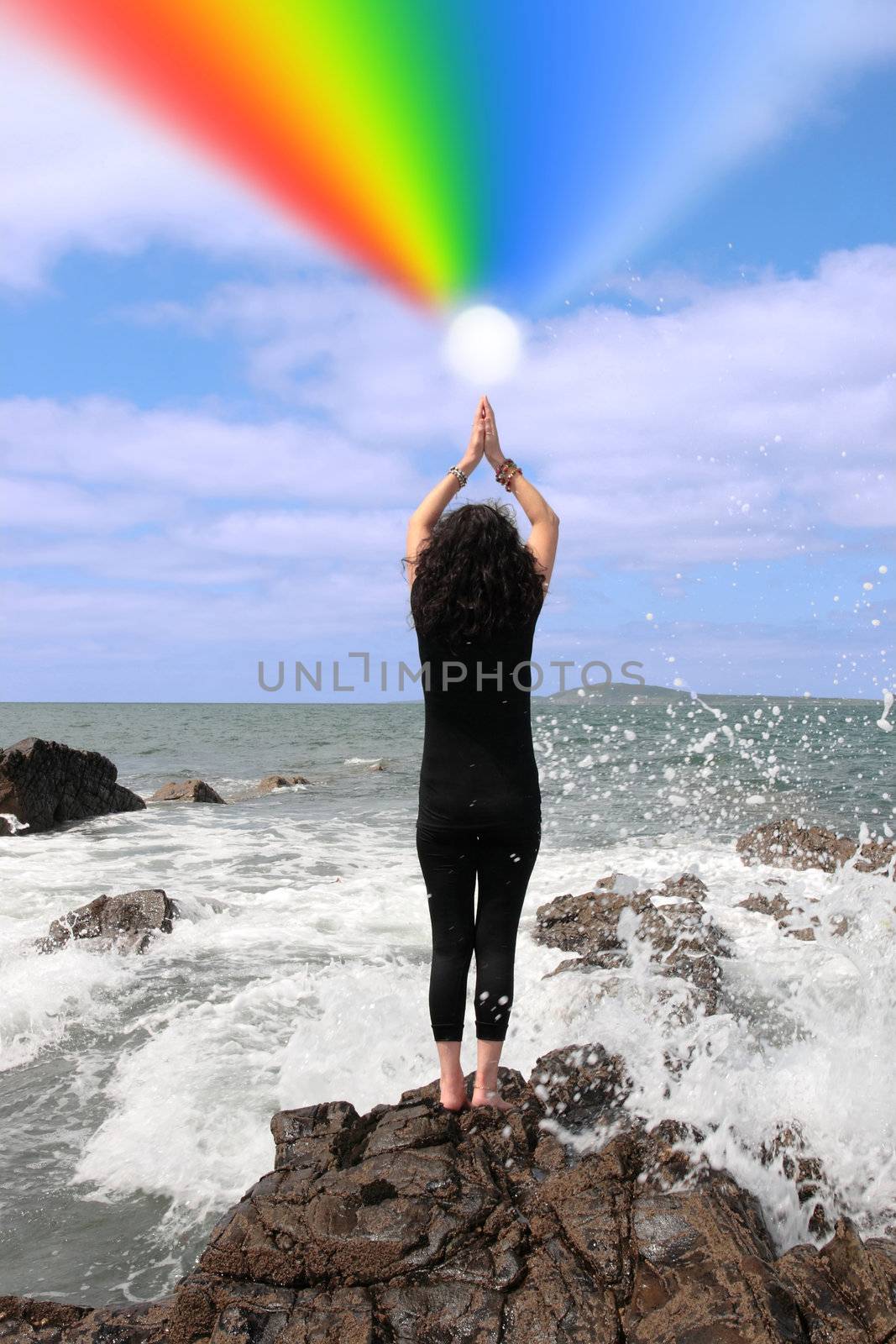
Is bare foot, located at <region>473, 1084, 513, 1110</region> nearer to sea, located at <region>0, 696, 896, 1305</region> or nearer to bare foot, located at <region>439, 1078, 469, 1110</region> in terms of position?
bare foot, located at <region>439, 1078, 469, 1110</region>

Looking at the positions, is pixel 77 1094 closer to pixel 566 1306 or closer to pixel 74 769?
pixel 566 1306

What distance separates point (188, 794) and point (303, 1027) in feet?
44.7

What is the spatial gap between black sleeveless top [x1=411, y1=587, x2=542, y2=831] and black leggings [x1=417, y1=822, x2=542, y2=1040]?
0.09 meters

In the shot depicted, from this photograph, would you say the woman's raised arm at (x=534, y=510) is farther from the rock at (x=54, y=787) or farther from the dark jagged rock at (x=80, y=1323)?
the rock at (x=54, y=787)

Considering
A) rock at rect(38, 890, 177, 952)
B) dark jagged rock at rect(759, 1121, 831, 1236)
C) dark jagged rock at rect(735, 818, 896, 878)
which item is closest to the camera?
dark jagged rock at rect(759, 1121, 831, 1236)

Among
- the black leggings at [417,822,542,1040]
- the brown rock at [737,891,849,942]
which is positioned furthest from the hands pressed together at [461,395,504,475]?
the brown rock at [737,891,849,942]

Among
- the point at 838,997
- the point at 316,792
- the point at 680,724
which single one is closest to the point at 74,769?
the point at 316,792

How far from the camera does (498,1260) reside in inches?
108

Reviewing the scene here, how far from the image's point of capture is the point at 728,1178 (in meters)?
3.02

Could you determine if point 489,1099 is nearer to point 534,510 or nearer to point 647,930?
point 534,510

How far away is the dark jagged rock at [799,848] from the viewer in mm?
11234

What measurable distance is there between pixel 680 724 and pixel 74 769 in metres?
34.7

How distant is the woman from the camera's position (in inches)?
134

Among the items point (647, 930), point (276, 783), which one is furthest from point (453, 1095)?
point (276, 783)
